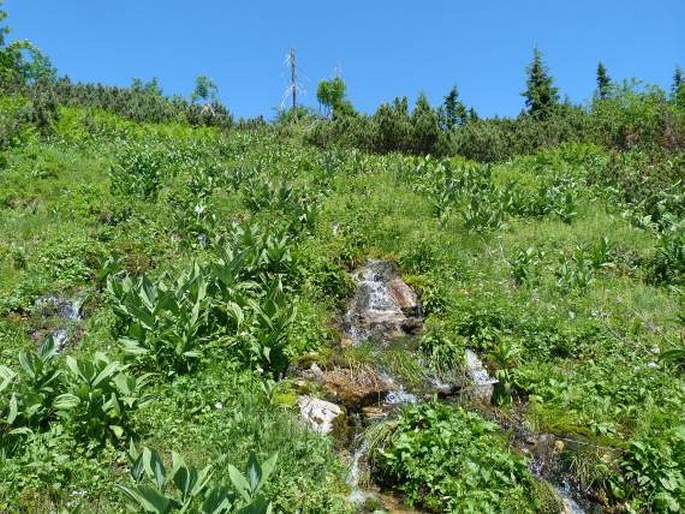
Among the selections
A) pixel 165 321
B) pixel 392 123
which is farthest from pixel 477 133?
pixel 165 321

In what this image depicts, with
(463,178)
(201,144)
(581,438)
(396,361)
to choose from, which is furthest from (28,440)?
(201,144)

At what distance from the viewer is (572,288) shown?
9.33m

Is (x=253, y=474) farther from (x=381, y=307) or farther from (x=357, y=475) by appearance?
(x=381, y=307)

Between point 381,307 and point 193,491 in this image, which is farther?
point 381,307

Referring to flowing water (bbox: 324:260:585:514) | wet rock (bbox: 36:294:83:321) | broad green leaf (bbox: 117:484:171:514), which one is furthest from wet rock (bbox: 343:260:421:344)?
broad green leaf (bbox: 117:484:171:514)

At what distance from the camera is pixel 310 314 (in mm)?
8289

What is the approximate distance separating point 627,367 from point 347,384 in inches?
139

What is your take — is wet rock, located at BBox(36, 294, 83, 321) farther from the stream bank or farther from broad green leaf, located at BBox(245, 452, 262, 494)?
broad green leaf, located at BBox(245, 452, 262, 494)

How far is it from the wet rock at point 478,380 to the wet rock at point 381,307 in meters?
1.09

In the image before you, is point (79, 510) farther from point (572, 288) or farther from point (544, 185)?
point (544, 185)

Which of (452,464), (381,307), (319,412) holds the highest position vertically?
(381,307)

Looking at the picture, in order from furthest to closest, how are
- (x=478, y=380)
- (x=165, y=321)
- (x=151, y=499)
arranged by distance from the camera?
(x=478, y=380) → (x=165, y=321) → (x=151, y=499)

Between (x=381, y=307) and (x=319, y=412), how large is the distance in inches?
121

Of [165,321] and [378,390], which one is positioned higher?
[165,321]
